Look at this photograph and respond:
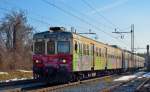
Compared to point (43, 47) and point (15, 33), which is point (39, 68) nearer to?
point (43, 47)

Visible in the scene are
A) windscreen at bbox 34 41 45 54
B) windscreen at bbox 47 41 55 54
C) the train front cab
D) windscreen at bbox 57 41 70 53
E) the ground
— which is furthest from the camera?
the ground

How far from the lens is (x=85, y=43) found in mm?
28391

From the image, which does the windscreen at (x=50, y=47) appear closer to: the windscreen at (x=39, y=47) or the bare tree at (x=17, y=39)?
the windscreen at (x=39, y=47)

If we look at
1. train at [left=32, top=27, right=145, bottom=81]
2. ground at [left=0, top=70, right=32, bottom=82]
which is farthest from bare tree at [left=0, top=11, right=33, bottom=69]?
train at [left=32, top=27, right=145, bottom=81]

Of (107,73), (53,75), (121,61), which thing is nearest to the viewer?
(53,75)

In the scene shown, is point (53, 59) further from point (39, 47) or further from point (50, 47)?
point (39, 47)

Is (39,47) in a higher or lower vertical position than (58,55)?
higher

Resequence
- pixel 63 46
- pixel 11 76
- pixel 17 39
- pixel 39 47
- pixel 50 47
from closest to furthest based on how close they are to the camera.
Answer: pixel 63 46 < pixel 50 47 < pixel 39 47 < pixel 11 76 < pixel 17 39

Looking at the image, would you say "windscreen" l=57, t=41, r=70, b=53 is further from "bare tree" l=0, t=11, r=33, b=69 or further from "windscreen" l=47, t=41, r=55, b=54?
"bare tree" l=0, t=11, r=33, b=69

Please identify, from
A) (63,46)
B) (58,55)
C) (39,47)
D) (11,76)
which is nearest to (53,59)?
(58,55)

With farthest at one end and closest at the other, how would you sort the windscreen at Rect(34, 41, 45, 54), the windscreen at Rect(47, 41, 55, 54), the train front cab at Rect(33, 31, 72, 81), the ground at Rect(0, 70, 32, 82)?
the ground at Rect(0, 70, 32, 82)
the windscreen at Rect(34, 41, 45, 54)
the windscreen at Rect(47, 41, 55, 54)
the train front cab at Rect(33, 31, 72, 81)

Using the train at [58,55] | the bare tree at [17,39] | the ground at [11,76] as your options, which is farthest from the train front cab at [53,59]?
the bare tree at [17,39]

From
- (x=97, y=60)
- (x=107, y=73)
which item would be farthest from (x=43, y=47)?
(x=107, y=73)

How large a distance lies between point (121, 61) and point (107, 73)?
899 cm
